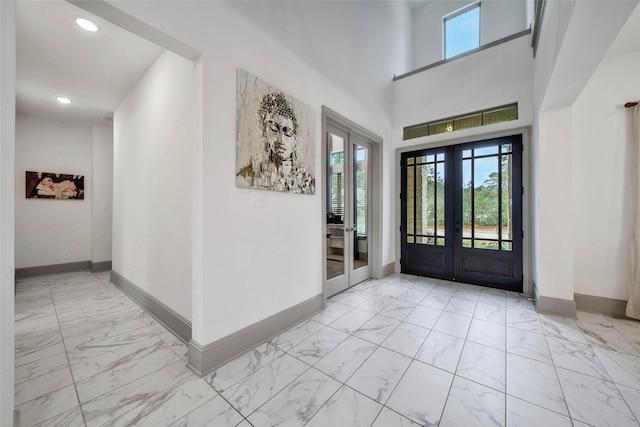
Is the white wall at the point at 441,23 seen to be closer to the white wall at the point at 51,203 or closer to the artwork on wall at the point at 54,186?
the white wall at the point at 51,203

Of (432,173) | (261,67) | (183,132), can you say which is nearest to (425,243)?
(432,173)

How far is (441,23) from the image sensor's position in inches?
209

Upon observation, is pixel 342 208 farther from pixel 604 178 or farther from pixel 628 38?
pixel 628 38

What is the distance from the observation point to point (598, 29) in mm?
1550

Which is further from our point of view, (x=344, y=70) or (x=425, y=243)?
(x=425, y=243)

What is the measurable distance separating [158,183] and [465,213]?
4251mm

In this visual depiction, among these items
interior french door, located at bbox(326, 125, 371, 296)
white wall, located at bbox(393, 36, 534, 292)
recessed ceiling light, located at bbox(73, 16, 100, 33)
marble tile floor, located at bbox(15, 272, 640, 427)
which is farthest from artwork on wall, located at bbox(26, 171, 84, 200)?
white wall, located at bbox(393, 36, 534, 292)

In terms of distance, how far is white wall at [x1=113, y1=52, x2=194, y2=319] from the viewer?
87.0 inches

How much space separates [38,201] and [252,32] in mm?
5451

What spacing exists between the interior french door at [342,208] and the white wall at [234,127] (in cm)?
45

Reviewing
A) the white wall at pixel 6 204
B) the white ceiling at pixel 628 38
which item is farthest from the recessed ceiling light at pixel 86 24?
the white ceiling at pixel 628 38

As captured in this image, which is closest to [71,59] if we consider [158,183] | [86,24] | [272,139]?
[86,24]

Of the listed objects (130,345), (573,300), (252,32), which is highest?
(252,32)

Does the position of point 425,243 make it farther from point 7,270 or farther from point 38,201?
point 38,201
